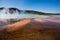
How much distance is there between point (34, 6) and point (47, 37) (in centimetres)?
33

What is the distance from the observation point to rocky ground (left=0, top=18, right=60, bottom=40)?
1.06 meters

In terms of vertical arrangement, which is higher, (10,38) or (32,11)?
(32,11)

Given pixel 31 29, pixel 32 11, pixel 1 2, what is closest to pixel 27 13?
pixel 32 11

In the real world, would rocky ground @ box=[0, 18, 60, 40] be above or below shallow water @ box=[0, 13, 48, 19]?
below

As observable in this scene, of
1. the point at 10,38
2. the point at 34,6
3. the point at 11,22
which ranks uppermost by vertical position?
the point at 34,6

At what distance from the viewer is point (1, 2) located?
1.19 m

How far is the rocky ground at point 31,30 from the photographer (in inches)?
41.6

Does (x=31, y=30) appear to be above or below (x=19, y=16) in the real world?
below

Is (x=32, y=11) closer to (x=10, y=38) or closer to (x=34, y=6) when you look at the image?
(x=34, y=6)

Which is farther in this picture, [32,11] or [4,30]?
[32,11]

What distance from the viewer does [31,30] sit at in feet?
3.58

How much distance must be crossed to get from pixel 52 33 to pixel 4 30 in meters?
0.42

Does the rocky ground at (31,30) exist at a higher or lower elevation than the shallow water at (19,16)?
lower

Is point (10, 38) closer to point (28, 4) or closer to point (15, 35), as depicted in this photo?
point (15, 35)
